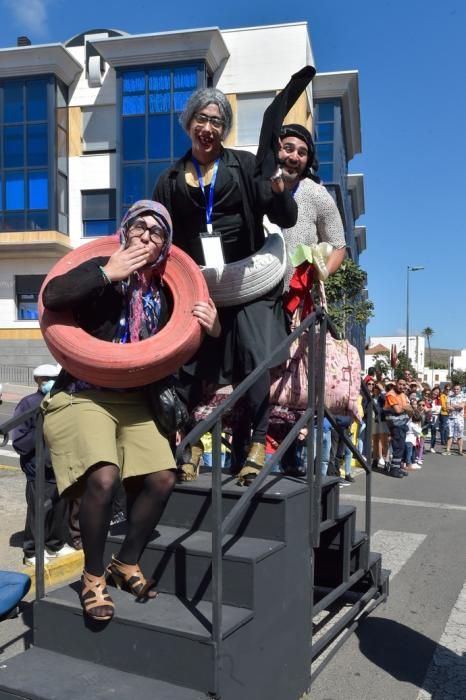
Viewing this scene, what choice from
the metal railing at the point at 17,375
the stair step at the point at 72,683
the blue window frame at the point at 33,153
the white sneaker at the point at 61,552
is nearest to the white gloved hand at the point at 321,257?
the stair step at the point at 72,683

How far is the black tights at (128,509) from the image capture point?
2.48m

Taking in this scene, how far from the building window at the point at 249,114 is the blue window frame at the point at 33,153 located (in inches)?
325

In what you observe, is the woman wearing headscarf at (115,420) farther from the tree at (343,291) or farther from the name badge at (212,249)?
the tree at (343,291)

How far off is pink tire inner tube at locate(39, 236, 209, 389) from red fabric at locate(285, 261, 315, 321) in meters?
1.00

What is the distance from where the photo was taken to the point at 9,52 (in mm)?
27859

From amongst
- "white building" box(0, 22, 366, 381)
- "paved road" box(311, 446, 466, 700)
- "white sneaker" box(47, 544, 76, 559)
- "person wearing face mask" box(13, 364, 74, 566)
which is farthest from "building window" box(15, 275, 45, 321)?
"white sneaker" box(47, 544, 76, 559)

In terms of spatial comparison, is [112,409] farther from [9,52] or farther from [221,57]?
[9,52]

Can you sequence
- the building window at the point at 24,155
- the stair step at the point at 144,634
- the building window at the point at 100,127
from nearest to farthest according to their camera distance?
the stair step at the point at 144,634
the building window at the point at 24,155
the building window at the point at 100,127

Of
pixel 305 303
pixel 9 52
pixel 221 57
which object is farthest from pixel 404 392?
pixel 9 52

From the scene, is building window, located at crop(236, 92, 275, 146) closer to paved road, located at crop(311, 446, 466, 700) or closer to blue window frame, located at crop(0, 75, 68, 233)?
blue window frame, located at crop(0, 75, 68, 233)

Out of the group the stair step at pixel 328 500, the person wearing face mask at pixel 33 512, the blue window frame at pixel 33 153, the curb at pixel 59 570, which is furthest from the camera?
the blue window frame at pixel 33 153

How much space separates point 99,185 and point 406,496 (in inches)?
949

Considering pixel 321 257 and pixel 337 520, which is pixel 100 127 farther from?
pixel 337 520

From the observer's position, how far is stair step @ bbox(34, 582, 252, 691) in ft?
7.73
